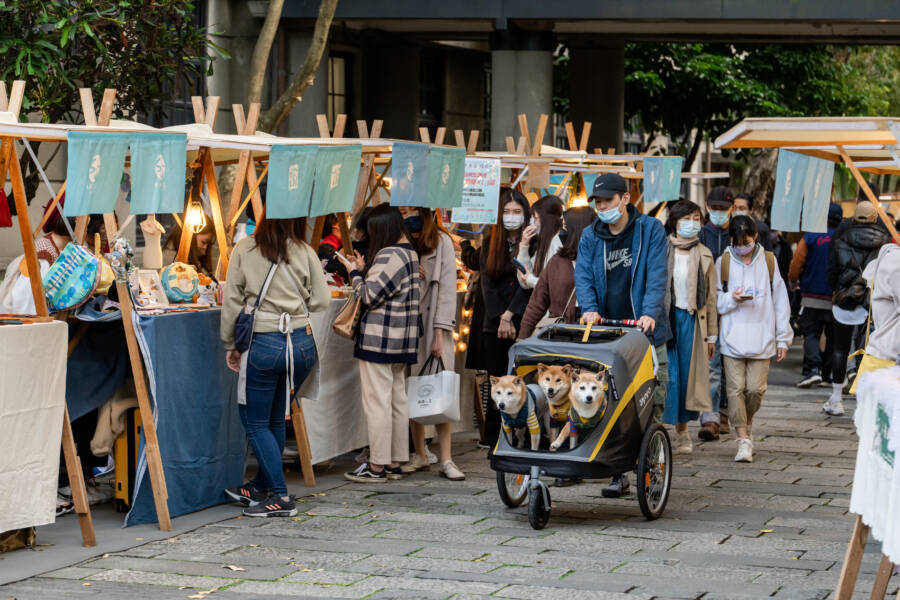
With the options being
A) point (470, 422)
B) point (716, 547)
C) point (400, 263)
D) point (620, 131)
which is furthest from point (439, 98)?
point (716, 547)

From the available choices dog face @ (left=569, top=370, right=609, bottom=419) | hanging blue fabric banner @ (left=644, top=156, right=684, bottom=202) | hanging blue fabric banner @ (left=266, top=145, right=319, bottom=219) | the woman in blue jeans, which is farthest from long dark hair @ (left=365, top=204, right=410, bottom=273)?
hanging blue fabric banner @ (left=644, top=156, right=684, bottom=202)

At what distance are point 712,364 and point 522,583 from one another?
5048 mm

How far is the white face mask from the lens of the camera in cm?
957

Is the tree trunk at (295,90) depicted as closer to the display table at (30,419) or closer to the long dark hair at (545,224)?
the long dark hair at (545,224)

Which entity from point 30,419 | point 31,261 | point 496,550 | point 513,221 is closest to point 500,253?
point 513,221

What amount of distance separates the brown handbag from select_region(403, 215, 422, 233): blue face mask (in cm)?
69

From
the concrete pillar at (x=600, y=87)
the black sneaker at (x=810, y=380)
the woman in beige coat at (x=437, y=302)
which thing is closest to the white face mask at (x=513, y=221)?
the woman in beige coat at (x=437, y=302)

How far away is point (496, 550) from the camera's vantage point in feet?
23.0

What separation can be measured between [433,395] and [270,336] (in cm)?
161

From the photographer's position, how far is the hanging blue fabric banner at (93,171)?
22.1ft

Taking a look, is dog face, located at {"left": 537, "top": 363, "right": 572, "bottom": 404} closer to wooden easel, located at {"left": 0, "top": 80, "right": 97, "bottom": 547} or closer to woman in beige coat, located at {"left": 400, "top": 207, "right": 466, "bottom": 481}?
woman in beige coat, located at {"left": 400, "top": 207, "right": 466, "bottom": 481}

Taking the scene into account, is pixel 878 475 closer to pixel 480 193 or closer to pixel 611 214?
pixel 611 214

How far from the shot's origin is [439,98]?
2480 cm

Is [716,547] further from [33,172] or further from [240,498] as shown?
[33,172]
